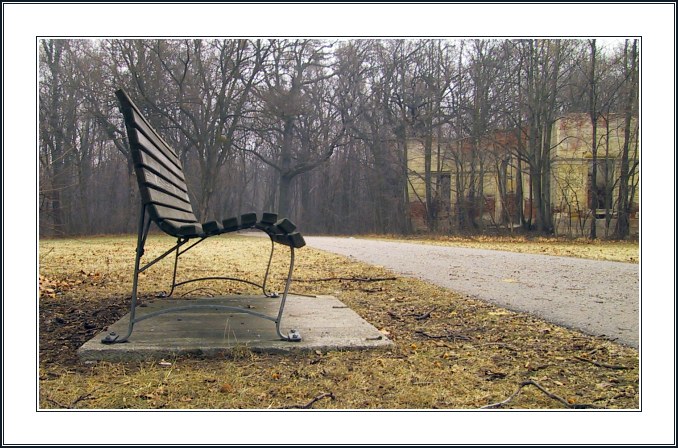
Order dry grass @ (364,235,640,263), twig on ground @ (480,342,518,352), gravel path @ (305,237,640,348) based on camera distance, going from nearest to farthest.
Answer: twig on ground @ (480,342,518,352), gravel path @ (305,237,640,348), dry grass @ (364,235,640,263)

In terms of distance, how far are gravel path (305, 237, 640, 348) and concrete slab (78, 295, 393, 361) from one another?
1.48 m

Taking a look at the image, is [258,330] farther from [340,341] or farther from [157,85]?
[157,85]

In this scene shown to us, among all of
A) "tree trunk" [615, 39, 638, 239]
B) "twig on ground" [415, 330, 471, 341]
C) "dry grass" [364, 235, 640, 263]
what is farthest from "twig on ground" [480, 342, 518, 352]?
"tree trunk" [615, 39, 638, 239]

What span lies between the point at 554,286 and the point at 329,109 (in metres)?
26.4

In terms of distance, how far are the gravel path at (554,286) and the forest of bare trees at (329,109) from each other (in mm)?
11622

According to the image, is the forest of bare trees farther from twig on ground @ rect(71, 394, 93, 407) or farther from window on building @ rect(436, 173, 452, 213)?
twig on ground @ rect(71, 394, 93, 407)

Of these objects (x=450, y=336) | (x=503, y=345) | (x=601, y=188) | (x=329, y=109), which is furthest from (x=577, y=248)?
(x=329, y=109)

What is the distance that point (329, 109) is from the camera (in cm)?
3061

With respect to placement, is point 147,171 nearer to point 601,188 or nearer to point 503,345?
point 503,345

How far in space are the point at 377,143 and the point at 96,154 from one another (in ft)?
47.9

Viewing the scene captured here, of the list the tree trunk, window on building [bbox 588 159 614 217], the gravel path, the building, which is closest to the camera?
the gravel path

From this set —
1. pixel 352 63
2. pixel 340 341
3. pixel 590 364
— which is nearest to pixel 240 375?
pixel 340 341

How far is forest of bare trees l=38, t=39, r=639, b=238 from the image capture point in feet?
63.6

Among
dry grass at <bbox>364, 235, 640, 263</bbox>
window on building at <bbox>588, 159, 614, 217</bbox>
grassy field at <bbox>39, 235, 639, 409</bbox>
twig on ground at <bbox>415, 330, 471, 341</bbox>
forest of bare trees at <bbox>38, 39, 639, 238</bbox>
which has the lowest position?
dry grass at <bbox>364, 235, 640, 263</bbox>
